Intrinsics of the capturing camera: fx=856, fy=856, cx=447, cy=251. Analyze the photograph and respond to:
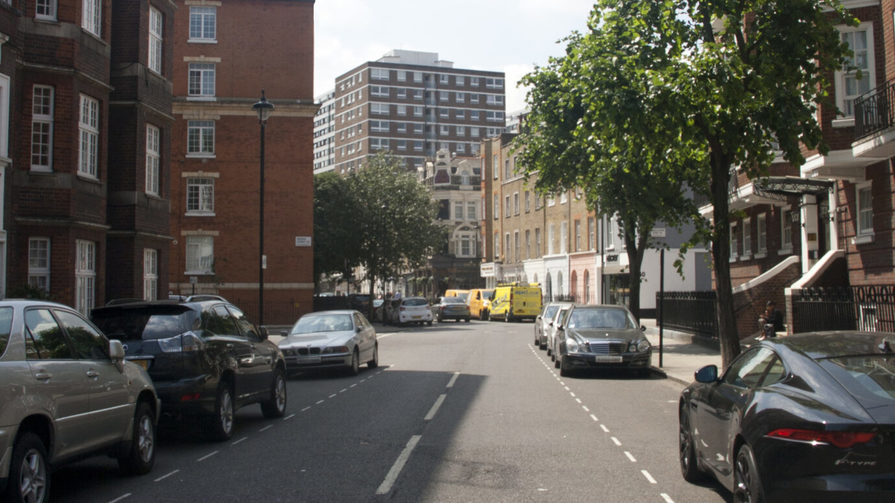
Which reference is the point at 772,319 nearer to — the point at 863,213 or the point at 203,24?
the point at 863,213

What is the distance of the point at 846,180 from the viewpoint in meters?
Answer: 20.8

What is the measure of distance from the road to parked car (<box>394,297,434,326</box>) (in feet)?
106

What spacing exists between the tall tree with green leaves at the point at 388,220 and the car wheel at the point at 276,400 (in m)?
39.7

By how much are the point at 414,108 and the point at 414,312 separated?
77.8 metres

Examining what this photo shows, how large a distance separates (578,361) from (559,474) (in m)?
10.2

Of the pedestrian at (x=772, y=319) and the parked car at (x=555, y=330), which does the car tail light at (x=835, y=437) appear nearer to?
the pedestrian at (x=772, y=319)

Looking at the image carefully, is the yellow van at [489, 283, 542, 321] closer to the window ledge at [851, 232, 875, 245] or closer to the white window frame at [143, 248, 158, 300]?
the white window frame at [143, 248, 158, 300]

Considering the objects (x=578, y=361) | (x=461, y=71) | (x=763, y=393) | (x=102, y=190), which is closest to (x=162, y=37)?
(x=102, y=190)

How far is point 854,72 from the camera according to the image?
2038 cm

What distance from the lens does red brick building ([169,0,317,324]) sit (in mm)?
40844

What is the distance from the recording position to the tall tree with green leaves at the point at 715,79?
13.8 metres

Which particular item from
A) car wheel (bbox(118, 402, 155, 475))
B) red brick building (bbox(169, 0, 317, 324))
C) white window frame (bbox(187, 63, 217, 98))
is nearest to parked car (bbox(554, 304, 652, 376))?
car wheel (bbox(118, 402, 155, 475))

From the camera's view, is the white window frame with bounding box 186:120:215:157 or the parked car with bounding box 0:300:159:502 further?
the white window frame with bounding box 186:120:215:157

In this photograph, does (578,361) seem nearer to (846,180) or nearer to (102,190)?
(846,180)
